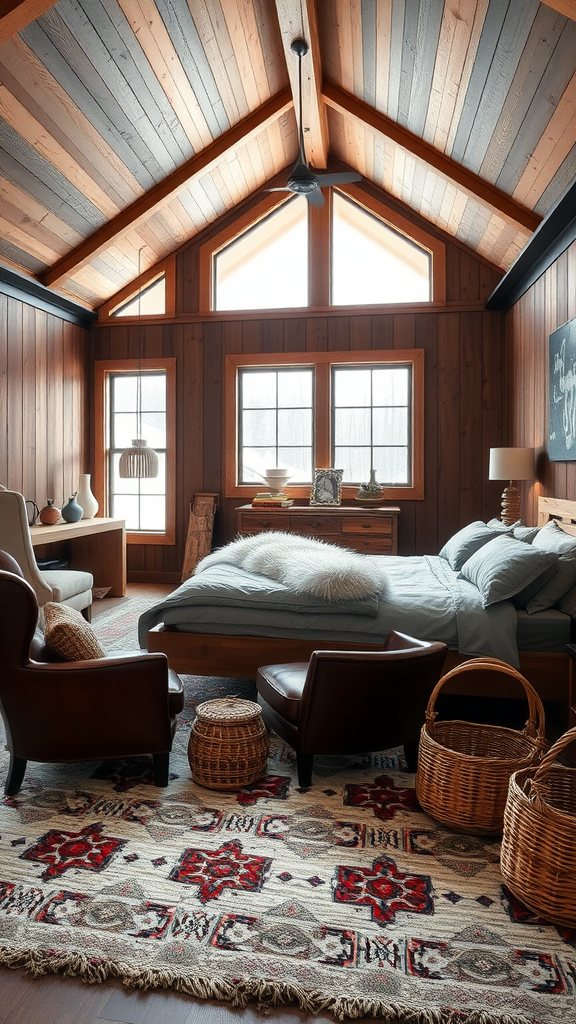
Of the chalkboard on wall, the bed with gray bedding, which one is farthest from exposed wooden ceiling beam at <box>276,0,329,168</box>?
the bed with gray bedding

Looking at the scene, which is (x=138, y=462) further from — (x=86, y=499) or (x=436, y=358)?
(x=436, y=358)

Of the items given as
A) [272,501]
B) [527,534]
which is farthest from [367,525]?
[527,534]

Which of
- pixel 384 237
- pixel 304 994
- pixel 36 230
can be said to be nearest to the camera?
pixel 304 994

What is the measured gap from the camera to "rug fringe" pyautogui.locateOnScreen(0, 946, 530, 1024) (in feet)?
4.71

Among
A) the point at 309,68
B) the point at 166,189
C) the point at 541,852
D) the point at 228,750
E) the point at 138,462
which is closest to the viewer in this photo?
the point at 541,852

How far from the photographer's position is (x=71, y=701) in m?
2.34

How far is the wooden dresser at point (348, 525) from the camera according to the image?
19.2ft

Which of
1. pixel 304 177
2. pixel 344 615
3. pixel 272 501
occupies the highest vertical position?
pixel 304 177

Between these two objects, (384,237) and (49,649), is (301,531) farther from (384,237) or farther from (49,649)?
(49,649)

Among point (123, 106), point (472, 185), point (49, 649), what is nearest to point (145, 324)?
point (123, 106)

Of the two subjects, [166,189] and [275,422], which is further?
[275,422]

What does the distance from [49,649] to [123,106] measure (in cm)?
399

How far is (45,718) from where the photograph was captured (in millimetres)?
2355

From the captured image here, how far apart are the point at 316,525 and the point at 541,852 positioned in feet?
14.0
